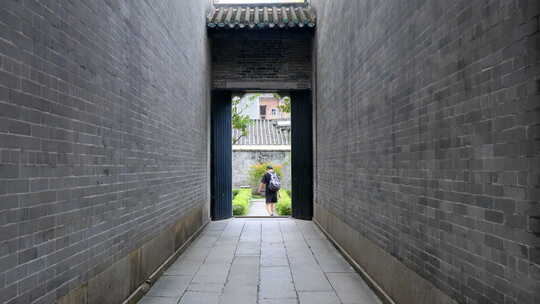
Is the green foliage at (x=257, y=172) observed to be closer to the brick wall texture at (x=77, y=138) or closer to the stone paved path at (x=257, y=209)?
the stone paved path at (x=257, y=209)

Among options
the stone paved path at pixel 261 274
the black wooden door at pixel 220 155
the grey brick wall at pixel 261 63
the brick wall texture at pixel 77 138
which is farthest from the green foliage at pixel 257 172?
the brick wall texture at pixel 77 138

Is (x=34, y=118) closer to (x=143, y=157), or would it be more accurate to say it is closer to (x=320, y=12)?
(x=143, y=157)

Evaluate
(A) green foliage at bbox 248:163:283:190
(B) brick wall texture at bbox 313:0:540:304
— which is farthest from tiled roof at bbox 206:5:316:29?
(A) green foliage at bbox 248:163:283:190

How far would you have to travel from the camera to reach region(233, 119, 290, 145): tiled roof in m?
23.7

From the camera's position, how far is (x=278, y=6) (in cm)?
994

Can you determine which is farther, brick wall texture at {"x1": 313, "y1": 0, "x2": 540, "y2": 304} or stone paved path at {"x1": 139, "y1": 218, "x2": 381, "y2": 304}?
stone paved path at {"x1": 139, "y1": 218, "x2": 381, "y2": 304}

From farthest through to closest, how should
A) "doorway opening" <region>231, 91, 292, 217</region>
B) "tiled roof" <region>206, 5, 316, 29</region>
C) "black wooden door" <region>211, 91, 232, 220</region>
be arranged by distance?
"doorway opening" <region>231, 91, 292, 217</region> < "black wooden door" <region>211, 91, 232, 220</region> < "tiled roof" <region>206, 5, 316, 29</region>

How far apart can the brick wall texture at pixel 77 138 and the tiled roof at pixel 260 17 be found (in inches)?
146

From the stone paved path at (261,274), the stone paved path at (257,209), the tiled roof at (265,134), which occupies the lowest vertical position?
the stone paved path at (257,209)

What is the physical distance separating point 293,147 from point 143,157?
18.5 ft

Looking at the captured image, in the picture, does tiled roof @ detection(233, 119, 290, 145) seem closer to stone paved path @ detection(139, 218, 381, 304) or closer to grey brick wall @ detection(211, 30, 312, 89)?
grey brick wall @ detection(211, 30, 312, 89)

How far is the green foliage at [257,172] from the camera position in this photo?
62.4ft

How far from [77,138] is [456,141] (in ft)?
7.78

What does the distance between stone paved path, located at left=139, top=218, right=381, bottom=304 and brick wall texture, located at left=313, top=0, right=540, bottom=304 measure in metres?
0.72
